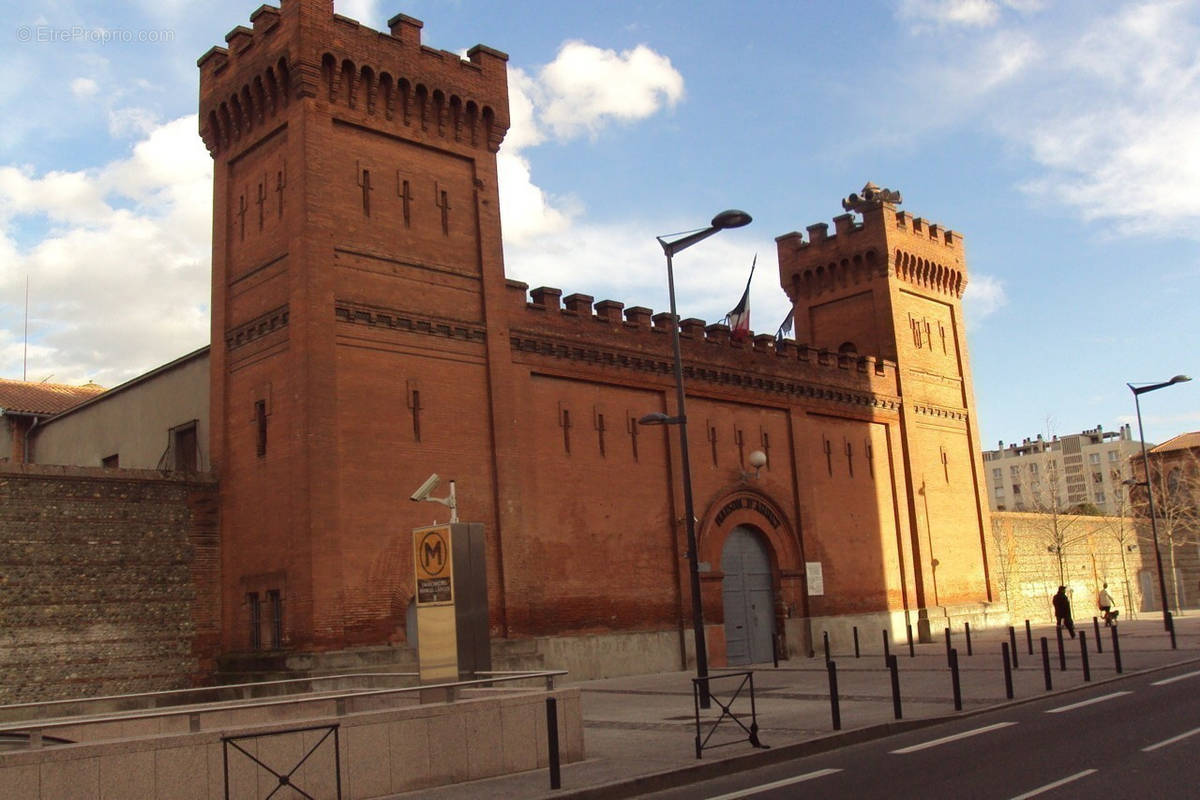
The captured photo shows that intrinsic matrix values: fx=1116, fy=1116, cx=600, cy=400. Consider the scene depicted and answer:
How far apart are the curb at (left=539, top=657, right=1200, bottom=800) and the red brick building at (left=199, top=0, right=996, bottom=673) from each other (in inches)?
434

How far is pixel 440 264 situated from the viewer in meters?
25.2

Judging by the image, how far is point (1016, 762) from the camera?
455 inches

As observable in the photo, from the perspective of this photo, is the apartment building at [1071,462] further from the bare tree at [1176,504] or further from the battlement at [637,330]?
the battlement at [637,330]

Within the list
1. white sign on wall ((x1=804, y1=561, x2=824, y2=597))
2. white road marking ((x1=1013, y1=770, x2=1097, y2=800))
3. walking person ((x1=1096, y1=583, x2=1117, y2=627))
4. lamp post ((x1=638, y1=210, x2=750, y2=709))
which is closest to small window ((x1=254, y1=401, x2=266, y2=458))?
lamp post ((x1=638, y1=210, x2=750, y2=709))

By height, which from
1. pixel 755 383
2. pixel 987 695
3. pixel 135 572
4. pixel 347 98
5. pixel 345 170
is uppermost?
pixel 347 98

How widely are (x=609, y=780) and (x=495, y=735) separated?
1610 mm

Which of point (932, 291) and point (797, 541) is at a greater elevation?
point (932, 291)

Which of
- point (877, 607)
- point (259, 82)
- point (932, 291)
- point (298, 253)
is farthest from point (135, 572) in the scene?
point (932, 291)

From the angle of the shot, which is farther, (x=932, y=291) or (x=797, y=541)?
(x=932, y=291)

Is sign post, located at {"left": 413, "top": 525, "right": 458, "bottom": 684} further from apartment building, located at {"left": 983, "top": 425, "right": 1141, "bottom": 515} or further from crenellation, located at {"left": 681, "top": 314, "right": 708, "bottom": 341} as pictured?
apartment building, located at {"left": 983, "top": 425, "right": 1141, "bottom": 515}

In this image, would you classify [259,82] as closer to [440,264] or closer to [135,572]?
[440,264]

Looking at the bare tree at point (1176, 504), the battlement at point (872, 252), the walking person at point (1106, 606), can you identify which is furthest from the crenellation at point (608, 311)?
the bare tree at point (1176, 504)

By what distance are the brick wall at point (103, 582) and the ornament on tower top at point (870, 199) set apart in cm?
2542

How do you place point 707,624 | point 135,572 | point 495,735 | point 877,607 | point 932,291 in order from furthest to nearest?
point 932,291, point 877,607, point 707,624, point 135,572, point 495,735
